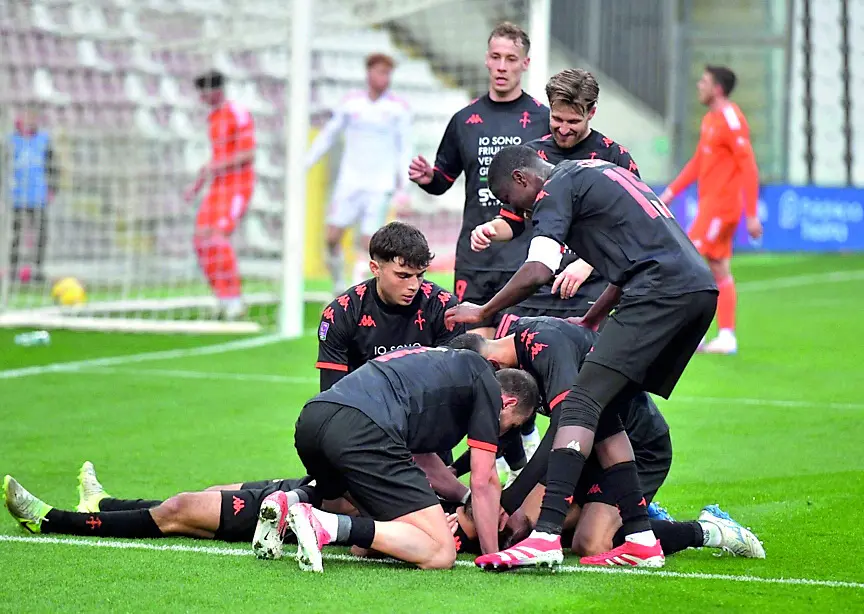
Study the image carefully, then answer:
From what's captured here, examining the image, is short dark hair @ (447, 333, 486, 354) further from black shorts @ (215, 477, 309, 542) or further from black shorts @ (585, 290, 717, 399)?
black shorts @ (215, 477, 309, 542)

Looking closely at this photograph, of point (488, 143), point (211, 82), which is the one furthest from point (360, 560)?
point (211, 82)

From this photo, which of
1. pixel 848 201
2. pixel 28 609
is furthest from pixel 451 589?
pixel 848 201

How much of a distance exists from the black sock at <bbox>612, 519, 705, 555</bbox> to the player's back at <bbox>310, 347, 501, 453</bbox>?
30.0 inches

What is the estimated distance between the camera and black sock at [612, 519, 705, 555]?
5.43m

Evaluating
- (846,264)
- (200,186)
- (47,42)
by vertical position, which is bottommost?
(846,264)

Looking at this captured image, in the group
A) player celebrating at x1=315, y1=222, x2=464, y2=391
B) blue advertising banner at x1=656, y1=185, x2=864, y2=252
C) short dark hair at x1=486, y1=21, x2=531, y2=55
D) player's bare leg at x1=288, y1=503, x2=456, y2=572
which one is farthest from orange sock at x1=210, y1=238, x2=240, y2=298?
blue advertising banner at x1=656, y1=185, x2=864, y2=252

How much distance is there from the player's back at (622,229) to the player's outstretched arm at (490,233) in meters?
0.56

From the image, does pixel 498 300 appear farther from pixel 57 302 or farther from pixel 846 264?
pixel 846 264

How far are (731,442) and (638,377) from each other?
296 centimetres

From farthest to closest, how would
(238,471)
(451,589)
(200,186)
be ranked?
(200,186) → (238,471) → (451,589)

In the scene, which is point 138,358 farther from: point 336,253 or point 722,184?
point 722,184

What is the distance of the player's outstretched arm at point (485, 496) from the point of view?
5156 mm

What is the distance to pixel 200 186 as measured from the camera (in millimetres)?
13422

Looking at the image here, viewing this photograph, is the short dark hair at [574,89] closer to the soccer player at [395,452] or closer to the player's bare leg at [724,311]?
the soccer player at [395,452]
